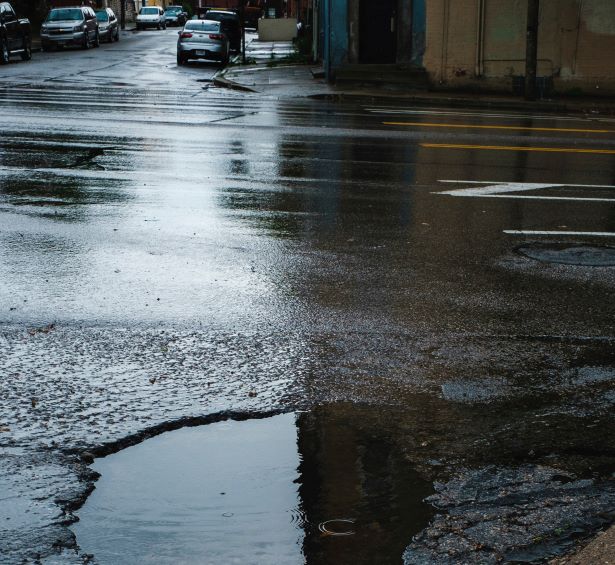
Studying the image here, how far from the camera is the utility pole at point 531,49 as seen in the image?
25.2 metres

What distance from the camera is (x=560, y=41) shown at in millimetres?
27984

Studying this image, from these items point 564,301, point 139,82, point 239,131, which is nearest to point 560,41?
point 139,82

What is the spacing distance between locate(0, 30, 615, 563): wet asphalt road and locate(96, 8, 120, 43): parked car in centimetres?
4110

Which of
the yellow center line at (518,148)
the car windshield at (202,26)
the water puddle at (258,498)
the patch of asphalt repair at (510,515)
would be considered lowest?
the patch of asphalt repair at (510,515)

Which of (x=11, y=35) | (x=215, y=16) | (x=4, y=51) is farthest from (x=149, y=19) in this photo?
(x=4, y=51)

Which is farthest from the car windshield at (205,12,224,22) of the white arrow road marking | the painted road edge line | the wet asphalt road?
the painted road edge line

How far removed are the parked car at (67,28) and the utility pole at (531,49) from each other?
2584cm

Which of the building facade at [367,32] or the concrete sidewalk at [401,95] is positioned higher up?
the building facade at [367,32]

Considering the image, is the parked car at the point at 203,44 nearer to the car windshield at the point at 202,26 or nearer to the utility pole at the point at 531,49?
the car windshield at the point at 202,26

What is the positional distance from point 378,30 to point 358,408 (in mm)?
26999

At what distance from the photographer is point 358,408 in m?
5.13

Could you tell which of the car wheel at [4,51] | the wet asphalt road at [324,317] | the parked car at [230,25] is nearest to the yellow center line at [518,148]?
the wet asphalt road at [324,317]

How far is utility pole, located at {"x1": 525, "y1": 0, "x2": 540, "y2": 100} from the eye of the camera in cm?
2520

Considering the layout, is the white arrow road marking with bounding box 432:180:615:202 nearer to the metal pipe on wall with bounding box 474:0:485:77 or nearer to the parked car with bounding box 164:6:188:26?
the metal pipe on wall with bounding box 474:0:485:77
